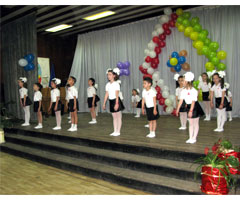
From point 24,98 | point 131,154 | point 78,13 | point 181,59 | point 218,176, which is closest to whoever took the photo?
point 218,176

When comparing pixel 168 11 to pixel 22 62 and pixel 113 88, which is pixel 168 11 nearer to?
pixel 113 88

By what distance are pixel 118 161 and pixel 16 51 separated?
5.97m

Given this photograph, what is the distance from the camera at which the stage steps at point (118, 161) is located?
3.33 m

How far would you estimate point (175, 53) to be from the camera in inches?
300

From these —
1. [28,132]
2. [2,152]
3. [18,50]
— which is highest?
[18,50]

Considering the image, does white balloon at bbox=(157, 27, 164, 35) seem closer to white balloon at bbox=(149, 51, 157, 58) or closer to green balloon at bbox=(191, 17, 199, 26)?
white balloon at bbox=(149, 51, 157, 58)

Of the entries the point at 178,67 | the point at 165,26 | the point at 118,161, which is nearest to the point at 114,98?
the point at 118,161

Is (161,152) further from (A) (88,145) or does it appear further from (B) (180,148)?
(A) (88,145)

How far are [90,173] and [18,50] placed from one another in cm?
573

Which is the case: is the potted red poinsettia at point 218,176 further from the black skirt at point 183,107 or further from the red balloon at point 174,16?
the red balloon at point 174,16

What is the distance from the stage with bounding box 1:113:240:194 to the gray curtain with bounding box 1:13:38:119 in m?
2.59

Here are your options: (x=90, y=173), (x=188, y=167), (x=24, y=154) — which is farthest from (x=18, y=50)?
(x=188, y=167)

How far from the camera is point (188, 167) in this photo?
342 centimetres

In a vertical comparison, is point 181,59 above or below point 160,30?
below
